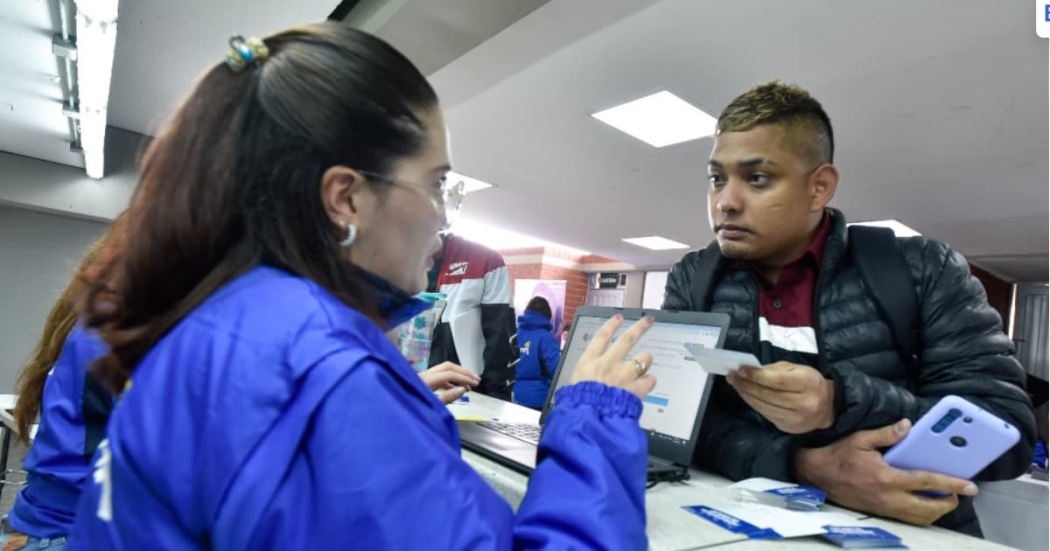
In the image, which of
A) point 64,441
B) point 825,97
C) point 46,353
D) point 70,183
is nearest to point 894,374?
point 64,441

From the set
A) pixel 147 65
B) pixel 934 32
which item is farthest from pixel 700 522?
pixel 147 65

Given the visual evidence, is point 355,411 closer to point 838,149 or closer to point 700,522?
point 700,522

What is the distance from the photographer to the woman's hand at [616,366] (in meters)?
0.71

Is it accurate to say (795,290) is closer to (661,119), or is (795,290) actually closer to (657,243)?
(661,119)

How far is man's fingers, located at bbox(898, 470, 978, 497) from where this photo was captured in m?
0.83

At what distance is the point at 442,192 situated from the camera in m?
0.78

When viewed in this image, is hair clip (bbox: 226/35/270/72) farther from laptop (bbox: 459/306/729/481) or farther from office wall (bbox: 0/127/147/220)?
office wall (bbox: 0/127/147/220)

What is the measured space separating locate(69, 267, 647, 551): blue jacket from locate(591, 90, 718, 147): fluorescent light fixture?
299 centimetres

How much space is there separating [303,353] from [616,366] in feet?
1.32

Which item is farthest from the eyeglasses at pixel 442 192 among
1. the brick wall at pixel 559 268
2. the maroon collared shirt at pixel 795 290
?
the brick wall at pixel 559 268

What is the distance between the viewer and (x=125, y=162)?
15.0ft

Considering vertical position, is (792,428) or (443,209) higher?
(443,209)

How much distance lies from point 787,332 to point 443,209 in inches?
33.6

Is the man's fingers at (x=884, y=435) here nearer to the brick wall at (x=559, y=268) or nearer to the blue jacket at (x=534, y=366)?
the blue jacket at (x=534, y=366)
